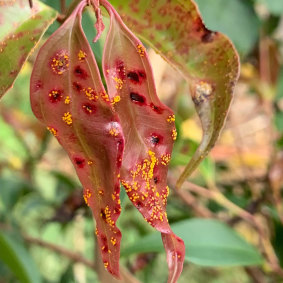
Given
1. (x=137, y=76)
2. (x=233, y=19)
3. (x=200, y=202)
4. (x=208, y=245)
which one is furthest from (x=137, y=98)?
(x=200, y=202)

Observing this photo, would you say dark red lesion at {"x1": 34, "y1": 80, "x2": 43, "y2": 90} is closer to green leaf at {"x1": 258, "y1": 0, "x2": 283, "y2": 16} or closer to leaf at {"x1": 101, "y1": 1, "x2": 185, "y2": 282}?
leaf at {"x1": 101, "y1": 1, "x2": 185, "y2": 282}

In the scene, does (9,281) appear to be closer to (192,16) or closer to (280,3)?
(280,3)

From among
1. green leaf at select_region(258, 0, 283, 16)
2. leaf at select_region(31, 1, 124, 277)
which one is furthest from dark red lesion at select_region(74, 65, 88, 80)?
green leaf at select_region(258, 0, 283, 16)

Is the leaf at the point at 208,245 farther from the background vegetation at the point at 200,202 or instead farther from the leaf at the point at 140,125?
the leaf at the point at 140,125

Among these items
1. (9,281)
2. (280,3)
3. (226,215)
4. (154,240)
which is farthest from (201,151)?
(9,281)

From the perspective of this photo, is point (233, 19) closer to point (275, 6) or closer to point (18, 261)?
point (275, 6)

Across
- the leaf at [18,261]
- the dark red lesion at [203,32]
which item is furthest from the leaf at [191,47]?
the leaf at [18,261]
